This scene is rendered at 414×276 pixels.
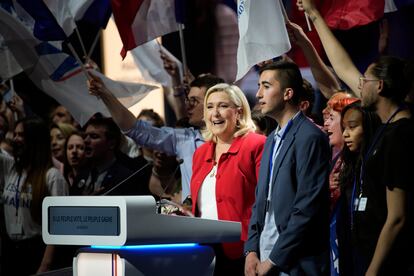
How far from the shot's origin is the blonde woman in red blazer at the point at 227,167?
5.58 meters

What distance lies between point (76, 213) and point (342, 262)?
1879mm

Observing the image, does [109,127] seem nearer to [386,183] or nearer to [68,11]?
[68,11]

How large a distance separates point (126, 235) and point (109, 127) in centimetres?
405

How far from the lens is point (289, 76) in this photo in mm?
5309

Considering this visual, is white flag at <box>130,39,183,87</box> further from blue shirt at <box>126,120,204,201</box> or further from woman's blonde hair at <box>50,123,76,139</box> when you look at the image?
blue shirt at <box>126,120,204,201</box>

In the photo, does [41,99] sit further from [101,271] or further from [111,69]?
[101,271]

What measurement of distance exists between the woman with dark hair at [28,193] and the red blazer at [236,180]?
2.14 metres

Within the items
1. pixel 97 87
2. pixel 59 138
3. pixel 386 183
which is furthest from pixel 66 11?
pixel 386 183

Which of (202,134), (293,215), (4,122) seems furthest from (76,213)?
(4,122)

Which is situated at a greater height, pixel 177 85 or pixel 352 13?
pixel 352 13

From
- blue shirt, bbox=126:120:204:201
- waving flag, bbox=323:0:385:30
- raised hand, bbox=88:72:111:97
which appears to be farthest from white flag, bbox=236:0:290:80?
raised hand, bbox=88:72:111:97

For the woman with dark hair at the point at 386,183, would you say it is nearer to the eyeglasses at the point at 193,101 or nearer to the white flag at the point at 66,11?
the eyeglasses at the point at 193,101

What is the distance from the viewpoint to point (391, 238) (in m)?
4.75

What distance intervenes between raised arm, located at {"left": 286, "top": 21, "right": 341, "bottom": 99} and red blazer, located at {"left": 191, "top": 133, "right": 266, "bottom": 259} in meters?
0.76
